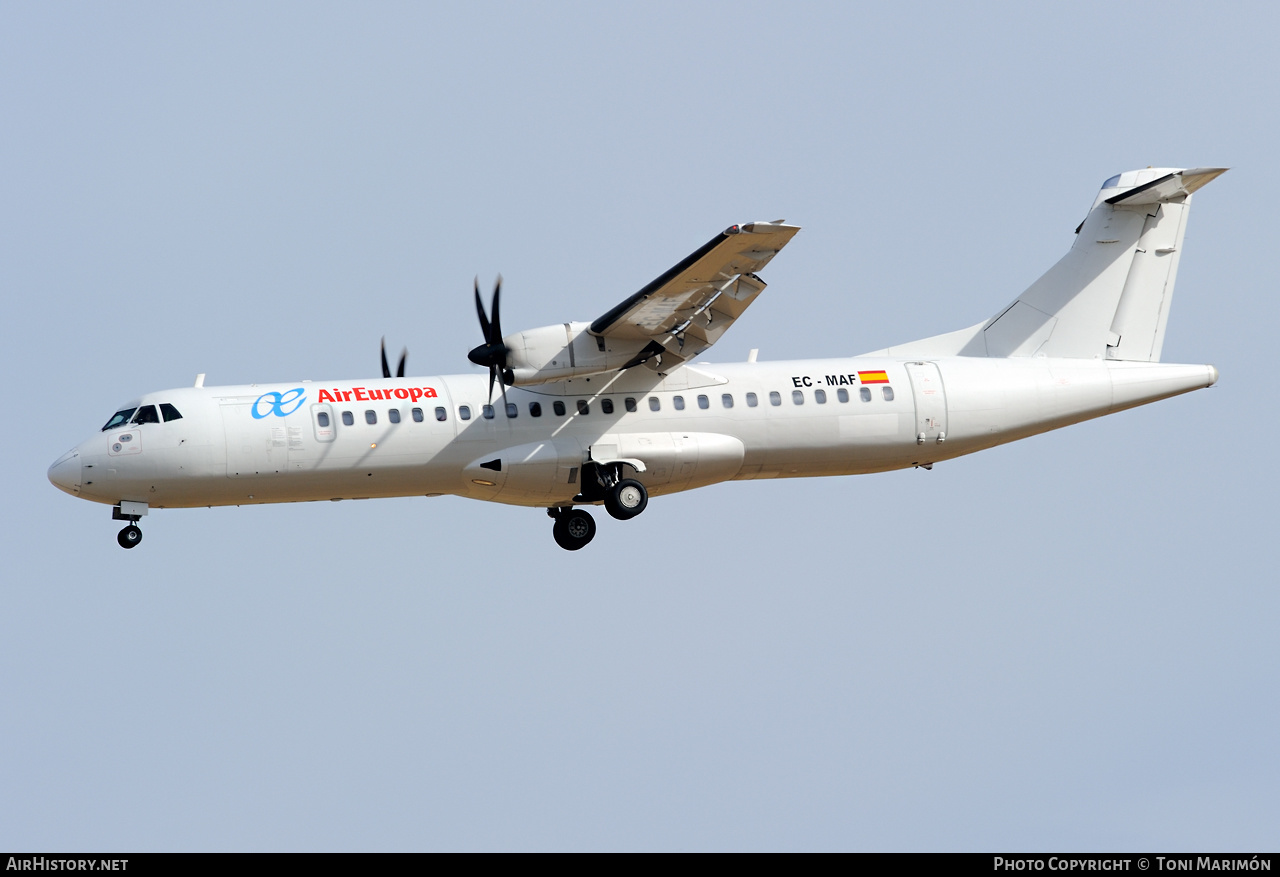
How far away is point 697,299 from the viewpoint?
26.4 meters

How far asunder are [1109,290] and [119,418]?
1794cm

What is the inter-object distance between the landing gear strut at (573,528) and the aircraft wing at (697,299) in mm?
3142

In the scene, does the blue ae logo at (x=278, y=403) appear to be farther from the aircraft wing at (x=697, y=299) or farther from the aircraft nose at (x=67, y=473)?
the aircraft wing at (x=697, y=299)

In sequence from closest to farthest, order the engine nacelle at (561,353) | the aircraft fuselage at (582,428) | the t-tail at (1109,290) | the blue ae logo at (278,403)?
1. the engine nacelle at (561,353)
2. the aircraft fuselage at (582,428)
3. the blue ae logo at (278,403)
4. the t-tail at (1109,290)

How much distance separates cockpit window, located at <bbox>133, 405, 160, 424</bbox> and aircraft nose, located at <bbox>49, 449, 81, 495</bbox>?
1.08 metres

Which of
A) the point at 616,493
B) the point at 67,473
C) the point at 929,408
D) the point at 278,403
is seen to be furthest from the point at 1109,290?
the point at 67,473

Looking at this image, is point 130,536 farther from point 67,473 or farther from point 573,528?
point 573,528

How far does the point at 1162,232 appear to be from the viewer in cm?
3100

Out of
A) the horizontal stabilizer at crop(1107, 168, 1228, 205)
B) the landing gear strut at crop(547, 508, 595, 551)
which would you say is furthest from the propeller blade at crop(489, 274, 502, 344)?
the horizontal stabilizer at crop(1107, 168, 1228, 205)

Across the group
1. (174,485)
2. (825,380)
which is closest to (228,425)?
(174,485)

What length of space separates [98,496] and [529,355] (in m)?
7.30

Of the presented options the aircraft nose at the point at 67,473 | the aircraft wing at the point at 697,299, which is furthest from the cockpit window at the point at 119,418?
the aircraft wing at the point at 697,299

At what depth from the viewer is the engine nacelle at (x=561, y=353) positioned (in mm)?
26062
